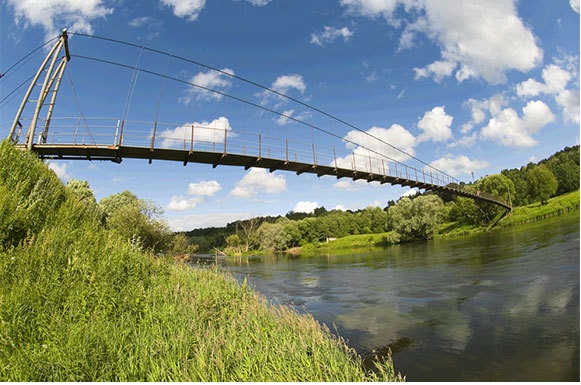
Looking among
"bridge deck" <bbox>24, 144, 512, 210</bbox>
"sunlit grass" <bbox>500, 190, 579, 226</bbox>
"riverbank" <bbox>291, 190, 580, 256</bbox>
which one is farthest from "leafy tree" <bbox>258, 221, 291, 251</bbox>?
"bridge deck" <bbox>24, 144, 512, 210</bbox>

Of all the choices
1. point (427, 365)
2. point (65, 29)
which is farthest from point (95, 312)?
point (65, 29)

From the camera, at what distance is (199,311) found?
345 inches

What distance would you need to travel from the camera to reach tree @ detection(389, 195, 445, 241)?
2198 inches

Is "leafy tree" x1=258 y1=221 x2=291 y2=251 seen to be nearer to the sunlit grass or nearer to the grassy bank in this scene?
the sunlit grass

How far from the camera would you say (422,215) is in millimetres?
56844

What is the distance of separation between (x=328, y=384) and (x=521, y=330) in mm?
7459

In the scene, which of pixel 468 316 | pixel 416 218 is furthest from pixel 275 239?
pixel 468 316

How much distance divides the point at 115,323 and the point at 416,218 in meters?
55.5

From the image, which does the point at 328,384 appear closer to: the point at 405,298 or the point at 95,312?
the point at 95,312

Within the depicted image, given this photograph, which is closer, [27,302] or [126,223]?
[27,302]

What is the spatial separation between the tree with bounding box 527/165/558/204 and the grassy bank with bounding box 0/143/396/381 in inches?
2919

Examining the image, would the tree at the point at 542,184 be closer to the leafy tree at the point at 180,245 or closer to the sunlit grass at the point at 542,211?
the sunlit grass at the point at 542,211

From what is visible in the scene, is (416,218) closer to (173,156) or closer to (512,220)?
(512,220)

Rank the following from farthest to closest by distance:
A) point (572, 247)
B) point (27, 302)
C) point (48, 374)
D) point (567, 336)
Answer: point (572, 247), point (567, 336), point (27, 302), point (48, 374)
